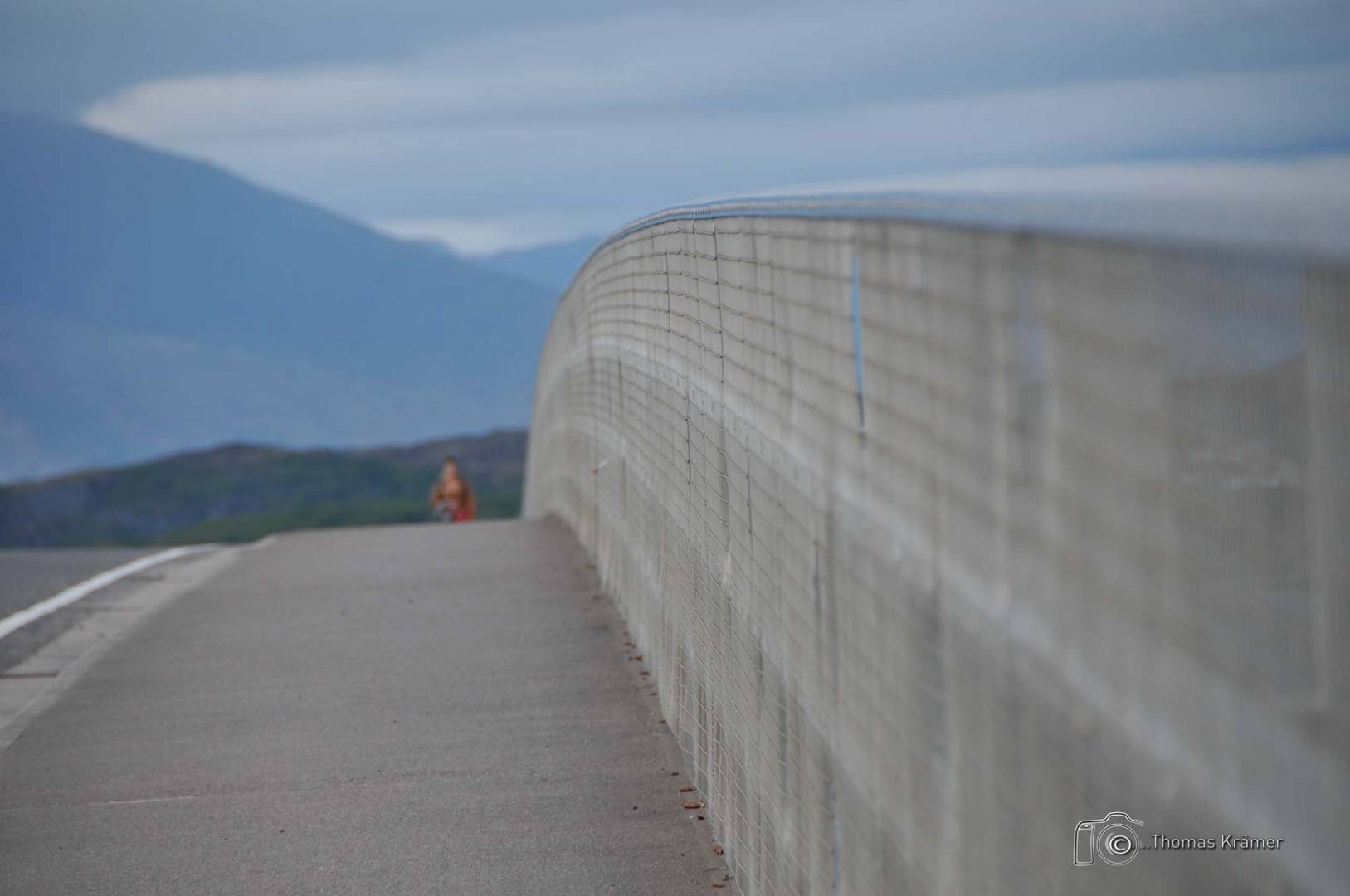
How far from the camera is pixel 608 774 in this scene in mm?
6789

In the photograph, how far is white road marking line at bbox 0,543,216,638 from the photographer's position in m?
11.2

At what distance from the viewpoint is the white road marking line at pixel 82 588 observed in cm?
1122

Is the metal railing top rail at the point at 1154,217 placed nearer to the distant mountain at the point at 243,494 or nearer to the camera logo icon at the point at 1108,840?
the camera logo icon at the point at 1108,840

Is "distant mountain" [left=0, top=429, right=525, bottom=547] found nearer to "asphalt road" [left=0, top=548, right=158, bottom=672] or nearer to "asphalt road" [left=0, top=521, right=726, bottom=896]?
"asphalt road" [left=0, top=548, right=158, bottom=672]

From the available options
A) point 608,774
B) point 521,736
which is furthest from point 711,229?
point 521,736

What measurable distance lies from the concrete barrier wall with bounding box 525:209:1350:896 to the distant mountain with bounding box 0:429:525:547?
59.1 metres

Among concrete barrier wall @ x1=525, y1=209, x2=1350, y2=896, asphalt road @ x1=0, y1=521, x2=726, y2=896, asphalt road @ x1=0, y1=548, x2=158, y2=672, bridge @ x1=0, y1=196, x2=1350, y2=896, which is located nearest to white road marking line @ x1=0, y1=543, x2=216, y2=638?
asphalt road @ x1=0, y1=548, x2=158, y2=672

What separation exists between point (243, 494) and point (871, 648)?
92854mm

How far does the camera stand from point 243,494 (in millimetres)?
92125

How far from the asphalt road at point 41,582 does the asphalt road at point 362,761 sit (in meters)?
0.71

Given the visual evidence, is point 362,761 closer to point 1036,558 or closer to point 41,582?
point 1036,558

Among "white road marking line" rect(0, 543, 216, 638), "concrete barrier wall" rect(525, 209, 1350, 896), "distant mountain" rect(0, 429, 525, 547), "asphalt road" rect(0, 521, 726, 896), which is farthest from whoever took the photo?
"distant mountain" rect(0, 429, 525, 547)

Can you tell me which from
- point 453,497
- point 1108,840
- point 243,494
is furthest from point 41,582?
point 243,494

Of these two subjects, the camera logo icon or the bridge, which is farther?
the camera logo icon
